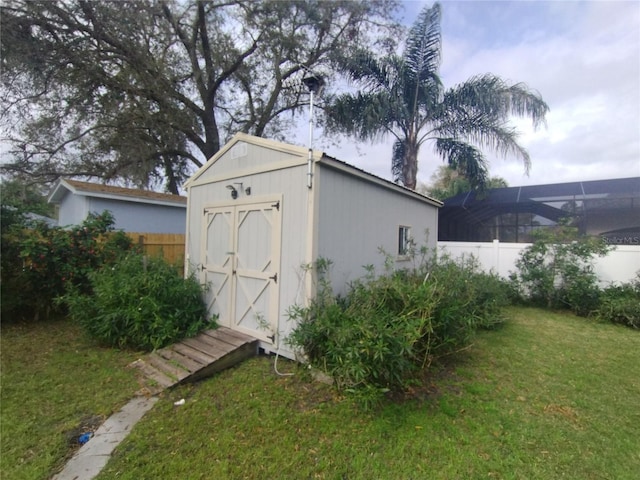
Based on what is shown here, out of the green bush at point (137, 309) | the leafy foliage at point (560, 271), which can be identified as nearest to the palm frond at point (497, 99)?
the leafy foliage at point (560, 271)

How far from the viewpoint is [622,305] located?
18.9 ft

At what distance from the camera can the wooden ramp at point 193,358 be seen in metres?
3.58

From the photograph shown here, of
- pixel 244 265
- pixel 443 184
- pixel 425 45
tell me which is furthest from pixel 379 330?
pixel 443 184

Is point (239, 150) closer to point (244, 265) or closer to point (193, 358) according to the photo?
point (244, 265)

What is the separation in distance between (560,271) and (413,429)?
20.2 feet

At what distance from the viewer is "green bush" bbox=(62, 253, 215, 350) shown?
14.5 feet

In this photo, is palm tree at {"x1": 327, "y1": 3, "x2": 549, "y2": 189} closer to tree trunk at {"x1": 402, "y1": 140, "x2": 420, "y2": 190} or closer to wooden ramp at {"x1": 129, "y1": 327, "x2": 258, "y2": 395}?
tree trunk at {"x1": 402, "y1": 140, "x2": 420, "y2": 190}

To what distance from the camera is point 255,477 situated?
219 centimetres

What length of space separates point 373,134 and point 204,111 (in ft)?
24.5

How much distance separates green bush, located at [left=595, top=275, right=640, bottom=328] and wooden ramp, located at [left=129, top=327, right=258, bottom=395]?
6.92m

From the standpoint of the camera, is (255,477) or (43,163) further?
(43,163)

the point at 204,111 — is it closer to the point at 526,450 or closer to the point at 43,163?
the point at 43,163

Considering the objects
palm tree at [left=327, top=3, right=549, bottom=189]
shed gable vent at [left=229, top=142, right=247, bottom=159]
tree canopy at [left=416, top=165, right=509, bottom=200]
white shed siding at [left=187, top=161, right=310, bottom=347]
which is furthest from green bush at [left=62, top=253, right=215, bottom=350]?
tree canopy at [left=416, top=165, right=509, bottom=200]

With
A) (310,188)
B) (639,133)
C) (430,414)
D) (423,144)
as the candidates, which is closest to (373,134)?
(423,144)
